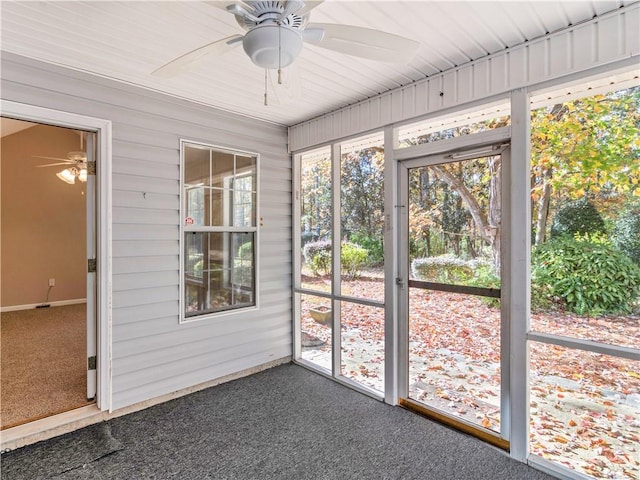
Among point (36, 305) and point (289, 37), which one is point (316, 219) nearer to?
point (289, 37)

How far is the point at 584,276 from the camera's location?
2000mm

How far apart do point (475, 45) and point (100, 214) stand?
291 centimetres

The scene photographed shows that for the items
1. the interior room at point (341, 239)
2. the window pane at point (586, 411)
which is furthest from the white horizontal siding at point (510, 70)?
the window pane at point (586, 411)

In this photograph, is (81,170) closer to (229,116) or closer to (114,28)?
(229,116)

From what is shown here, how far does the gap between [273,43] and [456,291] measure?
2.06m

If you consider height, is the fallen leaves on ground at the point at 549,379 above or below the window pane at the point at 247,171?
below

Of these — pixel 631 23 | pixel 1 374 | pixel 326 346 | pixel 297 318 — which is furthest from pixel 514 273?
pixel 1 374

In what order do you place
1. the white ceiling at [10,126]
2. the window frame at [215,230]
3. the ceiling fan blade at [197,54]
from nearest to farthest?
the ceiling fan blade at [197,54]
the window frame at [215,230]
the white ceiling at [10,126]

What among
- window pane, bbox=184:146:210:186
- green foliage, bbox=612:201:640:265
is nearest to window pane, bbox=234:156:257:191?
window pane, bbox=184:146:210:186

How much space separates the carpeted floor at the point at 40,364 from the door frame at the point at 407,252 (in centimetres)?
264

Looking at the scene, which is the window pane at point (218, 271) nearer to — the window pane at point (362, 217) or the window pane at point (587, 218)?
the window pane at point (362, 217)

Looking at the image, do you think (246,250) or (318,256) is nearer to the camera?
(246,250)

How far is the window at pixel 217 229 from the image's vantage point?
3084mm

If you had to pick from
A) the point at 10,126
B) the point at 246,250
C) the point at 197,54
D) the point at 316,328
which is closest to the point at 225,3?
the point at 197,54
